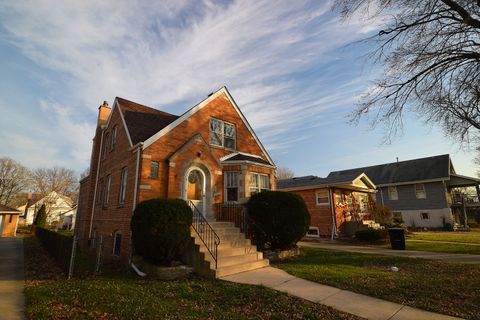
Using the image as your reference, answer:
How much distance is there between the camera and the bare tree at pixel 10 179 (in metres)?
52.4

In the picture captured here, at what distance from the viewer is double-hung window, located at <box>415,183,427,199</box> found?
100ft

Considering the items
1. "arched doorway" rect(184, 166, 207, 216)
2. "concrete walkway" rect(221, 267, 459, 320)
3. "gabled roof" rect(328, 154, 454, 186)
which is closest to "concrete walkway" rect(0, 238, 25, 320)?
"concrete walkway" rect(221, 267, 459, 320)

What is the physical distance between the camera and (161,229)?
8672 mm

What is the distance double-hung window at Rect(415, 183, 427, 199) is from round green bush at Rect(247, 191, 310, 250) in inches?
1047

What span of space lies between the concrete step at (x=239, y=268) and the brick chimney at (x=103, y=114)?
1601 cm

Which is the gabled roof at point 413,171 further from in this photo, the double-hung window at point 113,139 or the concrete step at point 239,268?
the double-hung window at point 113,139

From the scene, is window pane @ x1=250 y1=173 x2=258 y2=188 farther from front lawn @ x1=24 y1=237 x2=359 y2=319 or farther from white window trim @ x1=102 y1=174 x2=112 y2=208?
white window trim @ x1=102 y1=174 x2=112 y2=208

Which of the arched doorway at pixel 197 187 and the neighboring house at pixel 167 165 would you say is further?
the arched doorway at pixel 197 187

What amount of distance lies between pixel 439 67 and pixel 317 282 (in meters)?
8.59

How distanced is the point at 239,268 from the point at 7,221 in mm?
44321

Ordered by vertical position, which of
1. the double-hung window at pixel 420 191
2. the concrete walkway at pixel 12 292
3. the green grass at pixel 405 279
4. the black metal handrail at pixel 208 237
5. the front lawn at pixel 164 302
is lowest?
the concrete walkway at pixel 12 292

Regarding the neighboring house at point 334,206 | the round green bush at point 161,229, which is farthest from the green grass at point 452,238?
the round green bush at point 161,229

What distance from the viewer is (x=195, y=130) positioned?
47.3ft

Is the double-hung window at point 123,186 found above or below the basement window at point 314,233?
above
